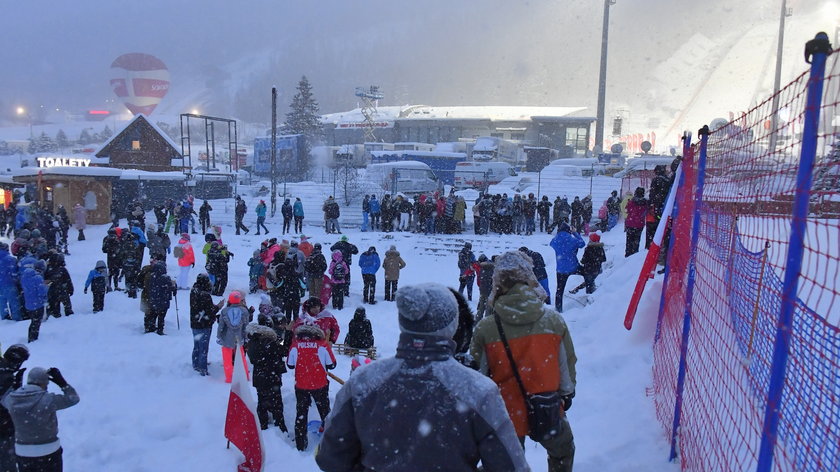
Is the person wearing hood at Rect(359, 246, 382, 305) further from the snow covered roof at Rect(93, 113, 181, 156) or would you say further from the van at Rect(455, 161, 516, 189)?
the snow covered roof at Rect(93, 113, 181, 156)

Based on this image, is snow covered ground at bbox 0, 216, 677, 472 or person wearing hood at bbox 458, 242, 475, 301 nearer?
snow covered ground at bbox 0, 216, 677, 472

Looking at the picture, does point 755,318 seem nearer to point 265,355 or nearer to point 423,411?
point 423,411

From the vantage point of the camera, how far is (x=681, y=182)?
6250 millimetres

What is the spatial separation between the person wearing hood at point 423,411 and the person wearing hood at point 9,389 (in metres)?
3.96

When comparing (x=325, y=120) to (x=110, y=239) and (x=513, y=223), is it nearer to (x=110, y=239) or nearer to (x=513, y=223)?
(x=513, y=223)

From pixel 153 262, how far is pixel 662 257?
26.3 feet

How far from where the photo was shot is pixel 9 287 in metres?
9.76

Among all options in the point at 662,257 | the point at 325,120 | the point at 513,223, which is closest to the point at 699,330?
the point at 662,257

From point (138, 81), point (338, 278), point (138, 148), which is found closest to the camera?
point (338, 278)

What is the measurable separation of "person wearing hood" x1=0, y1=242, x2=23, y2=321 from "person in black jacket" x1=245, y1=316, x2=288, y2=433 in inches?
246

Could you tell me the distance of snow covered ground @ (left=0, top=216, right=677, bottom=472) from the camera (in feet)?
16.1

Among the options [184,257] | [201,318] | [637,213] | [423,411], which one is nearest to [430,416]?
[423,411]

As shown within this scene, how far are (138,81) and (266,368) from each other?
82.1 meters


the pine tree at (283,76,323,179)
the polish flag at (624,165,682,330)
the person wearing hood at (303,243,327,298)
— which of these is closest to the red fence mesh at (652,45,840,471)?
the polish flag at (624,165,682,330)
